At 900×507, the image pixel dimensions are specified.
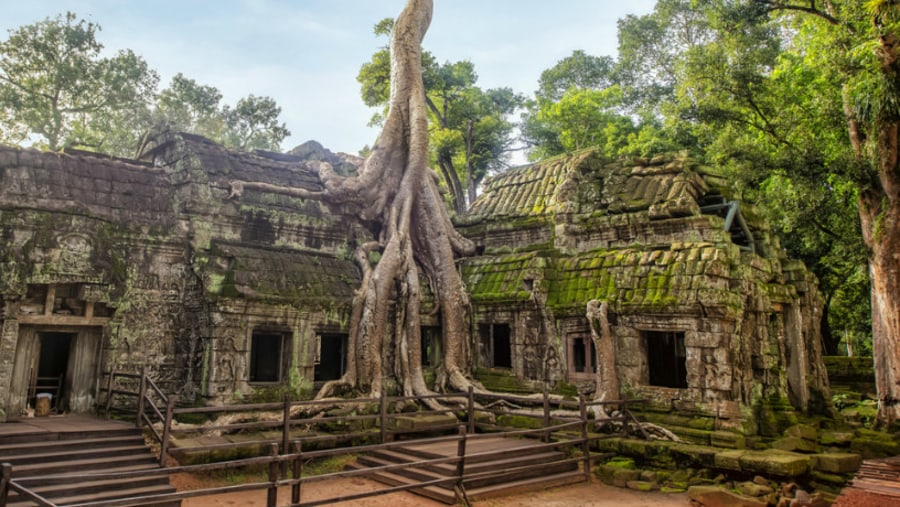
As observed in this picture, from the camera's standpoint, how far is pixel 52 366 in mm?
9859

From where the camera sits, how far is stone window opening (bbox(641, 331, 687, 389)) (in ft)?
40.8

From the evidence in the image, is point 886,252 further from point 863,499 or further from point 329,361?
point 329,361

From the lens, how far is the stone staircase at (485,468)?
7.98m

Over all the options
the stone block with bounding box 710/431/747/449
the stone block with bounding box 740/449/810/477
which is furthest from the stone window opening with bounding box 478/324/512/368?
the stone block with bounding box 740/449/810/477

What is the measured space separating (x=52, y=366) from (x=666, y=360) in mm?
11336

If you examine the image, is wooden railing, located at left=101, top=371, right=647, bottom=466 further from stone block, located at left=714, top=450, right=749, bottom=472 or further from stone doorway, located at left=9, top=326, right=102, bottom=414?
stone block, located at left=714, top=450, right=749, bottom=472

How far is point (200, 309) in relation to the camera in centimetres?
1013

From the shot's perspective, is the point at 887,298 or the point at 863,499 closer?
the point at 863,499

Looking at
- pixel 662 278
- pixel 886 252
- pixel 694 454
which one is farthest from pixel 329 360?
pixel 886 252

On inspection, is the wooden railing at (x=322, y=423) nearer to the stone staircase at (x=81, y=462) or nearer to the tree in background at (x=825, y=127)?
the stone staircase at (x=81, y=462)

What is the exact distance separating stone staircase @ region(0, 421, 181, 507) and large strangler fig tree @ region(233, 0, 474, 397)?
10.7 feet

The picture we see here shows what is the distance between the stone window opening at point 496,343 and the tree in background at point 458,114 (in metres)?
12.5

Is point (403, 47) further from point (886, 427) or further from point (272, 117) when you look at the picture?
point (272, 117)

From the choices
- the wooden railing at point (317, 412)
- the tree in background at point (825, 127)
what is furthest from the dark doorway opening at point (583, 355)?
the tree in background at point (825, 127)
